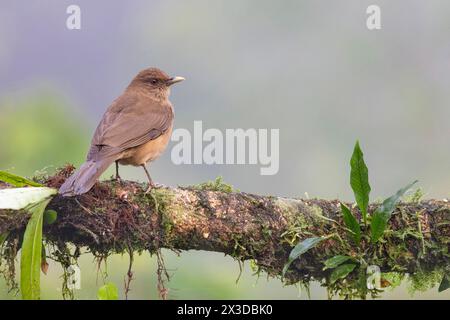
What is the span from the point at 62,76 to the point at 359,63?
11.2 metres

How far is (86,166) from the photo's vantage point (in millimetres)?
5457

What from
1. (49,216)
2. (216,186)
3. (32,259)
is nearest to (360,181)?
(216,186)

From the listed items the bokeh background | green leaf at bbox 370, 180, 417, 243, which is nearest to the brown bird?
green leaf at bbox 370, 180, 417, 243

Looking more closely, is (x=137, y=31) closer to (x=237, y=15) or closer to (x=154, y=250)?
(x=237, y=15)

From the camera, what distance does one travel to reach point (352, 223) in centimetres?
518

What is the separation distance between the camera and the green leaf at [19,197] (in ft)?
16.0

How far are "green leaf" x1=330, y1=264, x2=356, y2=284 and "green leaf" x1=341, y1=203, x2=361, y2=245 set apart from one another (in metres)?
0.13

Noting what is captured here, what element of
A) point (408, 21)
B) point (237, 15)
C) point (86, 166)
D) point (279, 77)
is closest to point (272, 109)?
point (279, 77)

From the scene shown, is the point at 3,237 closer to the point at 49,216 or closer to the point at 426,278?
the point at 49,216

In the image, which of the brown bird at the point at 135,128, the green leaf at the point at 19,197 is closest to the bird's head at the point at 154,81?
the brown bird at the point at 135,128

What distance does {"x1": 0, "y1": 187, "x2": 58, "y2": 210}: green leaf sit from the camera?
4883 millimetres

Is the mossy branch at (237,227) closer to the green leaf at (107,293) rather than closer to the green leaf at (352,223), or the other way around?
the green leaf at (352,223)

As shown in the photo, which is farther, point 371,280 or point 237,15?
point 237,15

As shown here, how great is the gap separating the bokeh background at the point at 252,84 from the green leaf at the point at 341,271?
2820 mm
